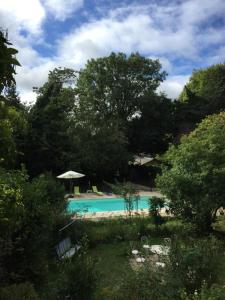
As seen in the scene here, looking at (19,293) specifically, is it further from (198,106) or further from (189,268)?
(198,106)

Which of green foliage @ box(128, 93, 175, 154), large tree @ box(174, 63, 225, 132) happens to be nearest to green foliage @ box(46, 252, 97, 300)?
green foliage @ box(128, 93, 175, 154)

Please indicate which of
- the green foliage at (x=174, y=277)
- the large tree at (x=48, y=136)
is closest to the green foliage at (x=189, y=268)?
the green foliage at (x=174, y=277)

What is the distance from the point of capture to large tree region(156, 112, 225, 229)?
13.0 metres

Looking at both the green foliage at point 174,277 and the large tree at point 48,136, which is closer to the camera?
the green foliage at point 174,277

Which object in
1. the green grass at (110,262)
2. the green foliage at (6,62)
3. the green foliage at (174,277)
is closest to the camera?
the green foliage at (6,62)

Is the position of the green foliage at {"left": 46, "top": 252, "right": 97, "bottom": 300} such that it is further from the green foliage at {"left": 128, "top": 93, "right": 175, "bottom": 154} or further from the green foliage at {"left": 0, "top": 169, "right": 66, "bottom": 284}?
the green foliage at {"left": 128, "top": 93, "right": 175, "bottom": 154}

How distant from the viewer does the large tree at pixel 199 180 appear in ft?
42.7

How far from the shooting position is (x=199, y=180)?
514 inches

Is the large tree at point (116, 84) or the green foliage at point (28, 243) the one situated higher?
the large tree at point (116, 84)

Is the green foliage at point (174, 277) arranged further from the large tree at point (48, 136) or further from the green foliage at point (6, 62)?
the large tree at point (48, 136)

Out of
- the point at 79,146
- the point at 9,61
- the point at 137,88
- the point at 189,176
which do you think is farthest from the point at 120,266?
the point at 137,88

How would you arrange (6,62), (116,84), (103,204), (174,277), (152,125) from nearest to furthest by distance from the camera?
(6,62)
(174,277)
(103,204)
(152,125)
(116,84)

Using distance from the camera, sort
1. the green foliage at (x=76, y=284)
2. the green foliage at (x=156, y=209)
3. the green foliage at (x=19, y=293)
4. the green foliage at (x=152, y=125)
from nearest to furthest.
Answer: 1. the green foliage at (x=19, y=293)
2. the green foliage at (x=76, y=284)
3. the green foliage at (x=156, y=209)
4. the green foliage at (x=152, y=125)

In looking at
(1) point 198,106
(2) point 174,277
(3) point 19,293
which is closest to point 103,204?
(1) point 198,106
